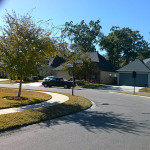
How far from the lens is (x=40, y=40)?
37.1ft

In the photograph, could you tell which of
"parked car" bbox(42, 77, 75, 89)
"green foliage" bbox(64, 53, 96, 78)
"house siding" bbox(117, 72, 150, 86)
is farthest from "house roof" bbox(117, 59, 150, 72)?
"parked car" bbox(42, 77, 75, 89)

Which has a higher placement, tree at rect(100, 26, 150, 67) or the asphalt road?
tree at rect(100, 26, 150, 67)

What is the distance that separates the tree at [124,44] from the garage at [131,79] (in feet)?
69.1

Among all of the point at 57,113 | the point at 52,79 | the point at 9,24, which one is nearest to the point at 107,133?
the point at 57,113

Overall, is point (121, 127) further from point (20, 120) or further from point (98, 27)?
point (98, 27)

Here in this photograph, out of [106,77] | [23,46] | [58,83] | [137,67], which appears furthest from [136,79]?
[23,46]

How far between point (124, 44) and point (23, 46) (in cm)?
4849

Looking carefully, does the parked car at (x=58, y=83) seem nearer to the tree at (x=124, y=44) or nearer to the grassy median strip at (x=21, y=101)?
the grassy median strip at (x=21, y=101)

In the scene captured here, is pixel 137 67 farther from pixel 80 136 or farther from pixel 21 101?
pixel 80 136

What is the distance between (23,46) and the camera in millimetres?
11070

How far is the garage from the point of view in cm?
3209

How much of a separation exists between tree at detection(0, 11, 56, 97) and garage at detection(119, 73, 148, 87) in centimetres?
2469

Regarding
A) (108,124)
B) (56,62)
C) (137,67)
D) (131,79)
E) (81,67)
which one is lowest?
(108,124)

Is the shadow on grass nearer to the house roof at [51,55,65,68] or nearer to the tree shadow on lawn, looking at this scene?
the tree shadow on lawn
